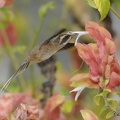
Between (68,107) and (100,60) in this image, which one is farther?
(68,107)

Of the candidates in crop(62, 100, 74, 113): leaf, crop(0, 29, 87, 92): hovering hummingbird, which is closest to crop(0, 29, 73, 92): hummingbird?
crop(0, 29, 87, 92): hovering hummingbird

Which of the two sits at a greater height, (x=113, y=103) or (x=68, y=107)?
(x=113, y=103)

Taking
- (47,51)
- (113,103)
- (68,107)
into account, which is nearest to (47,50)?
(47,51)

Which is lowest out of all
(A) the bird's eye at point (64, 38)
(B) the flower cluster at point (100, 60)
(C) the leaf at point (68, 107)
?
(C) the leaf at point (68, 107)

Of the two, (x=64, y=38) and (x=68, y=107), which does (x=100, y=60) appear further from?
(x=68, y=107)

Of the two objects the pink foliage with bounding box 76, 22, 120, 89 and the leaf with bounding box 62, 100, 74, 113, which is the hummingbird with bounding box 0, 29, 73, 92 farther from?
the leaf with bounding box 62, 100, 74, 113

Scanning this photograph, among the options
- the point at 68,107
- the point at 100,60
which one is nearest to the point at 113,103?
the point at 100,60

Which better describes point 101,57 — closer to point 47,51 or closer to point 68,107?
point 47,51

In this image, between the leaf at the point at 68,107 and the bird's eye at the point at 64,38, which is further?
the leaf at the point at 68,107

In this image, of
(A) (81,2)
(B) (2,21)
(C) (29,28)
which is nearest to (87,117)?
(B) (2,21)

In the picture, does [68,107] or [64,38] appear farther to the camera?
[68,107]

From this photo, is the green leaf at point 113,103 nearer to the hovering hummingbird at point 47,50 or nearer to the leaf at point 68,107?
the hovering hummingbird at point 47,50

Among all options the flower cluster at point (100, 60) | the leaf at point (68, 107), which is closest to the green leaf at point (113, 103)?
the flower cluster at point (100, 60)
